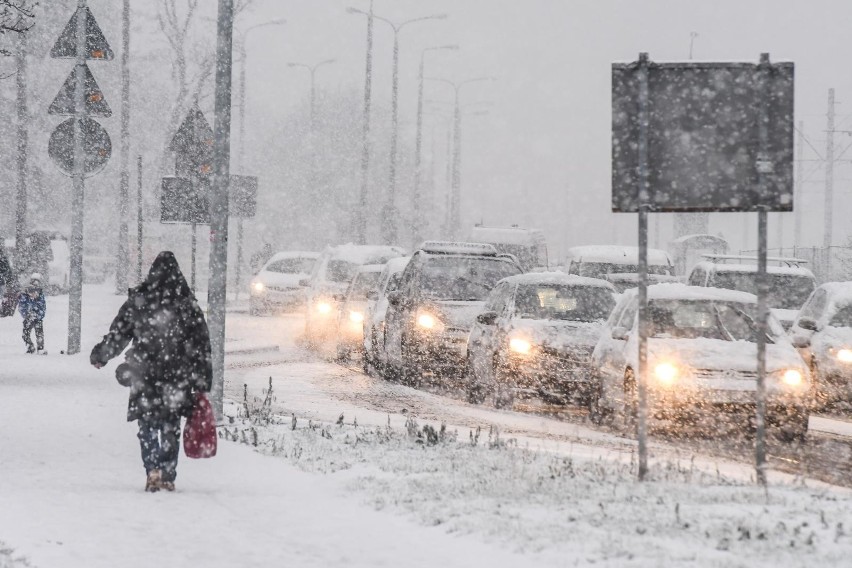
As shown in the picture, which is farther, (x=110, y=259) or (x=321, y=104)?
(x=321, y=104)

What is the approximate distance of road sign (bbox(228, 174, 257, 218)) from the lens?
63.1 feet

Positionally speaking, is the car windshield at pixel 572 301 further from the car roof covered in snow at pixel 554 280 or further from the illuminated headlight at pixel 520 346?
the illuminated headlight at pixel 520 346

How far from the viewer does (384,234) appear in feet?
137

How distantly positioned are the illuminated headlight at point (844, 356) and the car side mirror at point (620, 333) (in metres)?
3.58

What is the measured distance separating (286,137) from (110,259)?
3095cm

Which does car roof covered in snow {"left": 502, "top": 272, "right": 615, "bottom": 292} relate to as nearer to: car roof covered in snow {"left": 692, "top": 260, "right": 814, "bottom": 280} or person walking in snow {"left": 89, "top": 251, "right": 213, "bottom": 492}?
car roof covered in snow {"left": 692, "top": 260, "right": 814, "bottom": 280}

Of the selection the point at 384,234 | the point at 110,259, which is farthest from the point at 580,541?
the point at 110,259

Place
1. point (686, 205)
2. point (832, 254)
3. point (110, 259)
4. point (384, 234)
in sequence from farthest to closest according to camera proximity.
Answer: point (110, 259) < point (832, 254) < point (384, 234) < point (686, 205)

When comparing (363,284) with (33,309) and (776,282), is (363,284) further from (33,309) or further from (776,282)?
(776,282)

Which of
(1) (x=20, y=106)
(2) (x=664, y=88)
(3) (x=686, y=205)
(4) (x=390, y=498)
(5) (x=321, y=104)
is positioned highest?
(5) (x=321, y=104)

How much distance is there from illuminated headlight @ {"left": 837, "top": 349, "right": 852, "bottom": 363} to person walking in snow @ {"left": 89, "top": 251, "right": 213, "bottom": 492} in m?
9.48

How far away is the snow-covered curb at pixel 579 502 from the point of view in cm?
727

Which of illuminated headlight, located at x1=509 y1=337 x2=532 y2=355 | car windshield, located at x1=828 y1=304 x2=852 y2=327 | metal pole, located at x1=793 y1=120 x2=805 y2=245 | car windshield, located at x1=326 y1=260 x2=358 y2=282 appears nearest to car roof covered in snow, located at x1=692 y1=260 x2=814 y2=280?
car windshield, located at x1=828 y1=304 x2=852 y2=327

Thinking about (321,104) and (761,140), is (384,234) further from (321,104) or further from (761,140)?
(321,104)
